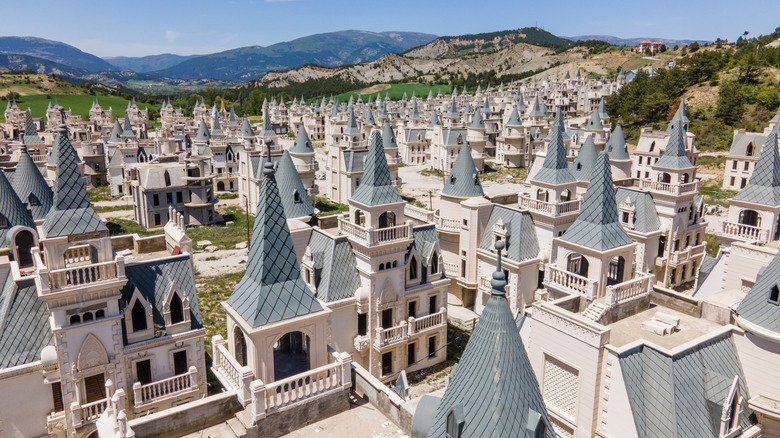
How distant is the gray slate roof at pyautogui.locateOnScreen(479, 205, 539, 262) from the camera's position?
105 feet

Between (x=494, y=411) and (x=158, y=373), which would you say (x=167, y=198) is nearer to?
(x=158, y=373)

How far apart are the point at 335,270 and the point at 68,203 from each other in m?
11.7

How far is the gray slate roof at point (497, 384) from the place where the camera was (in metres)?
9.24

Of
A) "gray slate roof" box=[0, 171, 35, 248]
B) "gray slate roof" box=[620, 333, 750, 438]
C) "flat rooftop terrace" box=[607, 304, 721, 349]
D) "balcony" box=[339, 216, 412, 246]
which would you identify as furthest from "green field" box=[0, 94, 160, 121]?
"gray slate roof" box=[620, 333, 750, 438]

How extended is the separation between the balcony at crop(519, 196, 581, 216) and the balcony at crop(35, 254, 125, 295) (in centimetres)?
2347

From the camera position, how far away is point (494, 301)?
31.6ft

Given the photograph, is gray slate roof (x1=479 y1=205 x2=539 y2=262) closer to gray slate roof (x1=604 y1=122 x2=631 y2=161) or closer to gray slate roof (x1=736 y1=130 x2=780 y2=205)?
gray slate roof (x1=736 y1=130 x2=780 y2=205)

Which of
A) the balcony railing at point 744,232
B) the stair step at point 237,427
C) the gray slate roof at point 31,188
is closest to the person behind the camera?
the stair step at point 237,427

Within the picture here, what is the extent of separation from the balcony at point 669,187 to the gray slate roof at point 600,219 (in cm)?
1608

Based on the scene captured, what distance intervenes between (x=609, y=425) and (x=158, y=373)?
16.8 metres

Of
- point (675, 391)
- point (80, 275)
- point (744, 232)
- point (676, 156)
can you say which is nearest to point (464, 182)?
point (676, 156)

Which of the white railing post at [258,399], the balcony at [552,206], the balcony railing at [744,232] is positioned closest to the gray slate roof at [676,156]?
the balcony railing at [744,232]

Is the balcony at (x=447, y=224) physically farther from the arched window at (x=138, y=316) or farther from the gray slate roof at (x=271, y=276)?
the gray slate roof at (x=271, y=276)

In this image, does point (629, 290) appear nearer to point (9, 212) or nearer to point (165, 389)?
point (165, 389)
